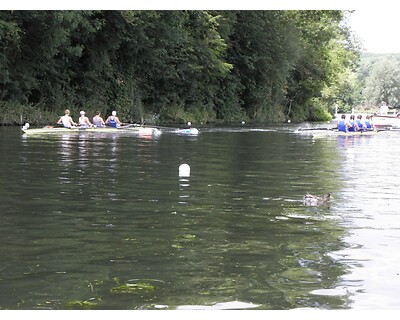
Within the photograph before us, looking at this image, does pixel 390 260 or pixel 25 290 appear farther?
pixel 390 260

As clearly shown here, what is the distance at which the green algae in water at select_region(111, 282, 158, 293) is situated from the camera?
25.7ft

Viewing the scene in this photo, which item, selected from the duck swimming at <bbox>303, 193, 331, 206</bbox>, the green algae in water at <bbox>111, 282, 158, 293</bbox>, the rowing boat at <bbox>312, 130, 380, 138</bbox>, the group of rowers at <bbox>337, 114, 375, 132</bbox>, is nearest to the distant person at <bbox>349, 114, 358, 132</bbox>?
the group of rowers at <bbox>337, 114, 375, 132</bbox>

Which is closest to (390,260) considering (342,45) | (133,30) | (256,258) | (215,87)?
(256,258)

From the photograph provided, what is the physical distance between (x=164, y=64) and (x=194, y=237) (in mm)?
45711

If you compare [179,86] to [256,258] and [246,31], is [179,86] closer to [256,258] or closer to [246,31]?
[246,31]

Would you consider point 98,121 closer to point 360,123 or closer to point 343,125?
point 343,125

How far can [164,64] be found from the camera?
182 feet

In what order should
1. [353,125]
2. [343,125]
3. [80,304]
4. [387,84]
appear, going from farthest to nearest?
[387,84], [353,125], [343,125], [80,304]

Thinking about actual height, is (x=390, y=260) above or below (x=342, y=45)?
below

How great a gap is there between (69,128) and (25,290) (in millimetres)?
29387

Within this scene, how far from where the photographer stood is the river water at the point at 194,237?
779 centimetres

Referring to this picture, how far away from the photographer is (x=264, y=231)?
37.1ft

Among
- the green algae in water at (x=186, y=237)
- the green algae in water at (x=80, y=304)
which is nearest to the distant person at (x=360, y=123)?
the green algae in water at (x=186, y=237)

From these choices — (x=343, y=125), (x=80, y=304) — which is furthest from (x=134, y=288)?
(x=343, y=125)
